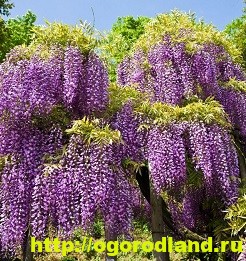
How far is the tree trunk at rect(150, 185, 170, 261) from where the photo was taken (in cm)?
757

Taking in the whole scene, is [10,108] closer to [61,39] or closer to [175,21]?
[61,39]

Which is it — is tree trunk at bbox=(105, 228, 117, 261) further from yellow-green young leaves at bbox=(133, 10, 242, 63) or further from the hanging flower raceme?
yellow-green young leaves at bbox=(133, 10, 242, 63)

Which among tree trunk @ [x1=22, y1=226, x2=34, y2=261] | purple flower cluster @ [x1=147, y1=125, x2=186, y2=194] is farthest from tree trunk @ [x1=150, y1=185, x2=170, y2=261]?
tree trunk @ [x1=22, y1=226, x2=34, y2=261]

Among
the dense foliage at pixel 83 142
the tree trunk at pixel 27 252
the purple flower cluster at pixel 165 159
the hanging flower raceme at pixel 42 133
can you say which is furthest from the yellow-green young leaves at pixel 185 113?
the tree trunk at pixel 27 252

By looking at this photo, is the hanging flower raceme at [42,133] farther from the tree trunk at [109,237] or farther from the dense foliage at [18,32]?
the dense foliage at [18,32]

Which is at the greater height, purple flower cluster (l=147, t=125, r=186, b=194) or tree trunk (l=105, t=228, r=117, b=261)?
purple flower cluster (l=147, t=125, r=186, b=194)

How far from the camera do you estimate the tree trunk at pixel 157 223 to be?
7570mm

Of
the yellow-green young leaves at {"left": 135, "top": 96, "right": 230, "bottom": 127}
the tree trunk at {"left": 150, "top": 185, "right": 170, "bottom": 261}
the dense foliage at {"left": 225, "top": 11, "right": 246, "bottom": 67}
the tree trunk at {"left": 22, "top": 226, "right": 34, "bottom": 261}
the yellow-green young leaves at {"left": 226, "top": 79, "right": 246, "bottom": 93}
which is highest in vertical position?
the dense foliage at {"left": 225, "top": 11, "right": 246, "bottom": 67}

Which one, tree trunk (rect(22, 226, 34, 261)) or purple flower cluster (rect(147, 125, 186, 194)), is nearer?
purple flower cluster (rect(147, 125, 186, 194))

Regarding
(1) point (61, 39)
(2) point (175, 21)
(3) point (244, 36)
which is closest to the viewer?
(1) point (61, 39)

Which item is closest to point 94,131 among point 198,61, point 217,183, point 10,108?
point 10,108

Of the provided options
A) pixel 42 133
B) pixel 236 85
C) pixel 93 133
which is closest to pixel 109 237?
pixel 93 133

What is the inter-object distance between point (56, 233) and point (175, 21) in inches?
208

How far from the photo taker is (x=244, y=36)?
59.3ft
